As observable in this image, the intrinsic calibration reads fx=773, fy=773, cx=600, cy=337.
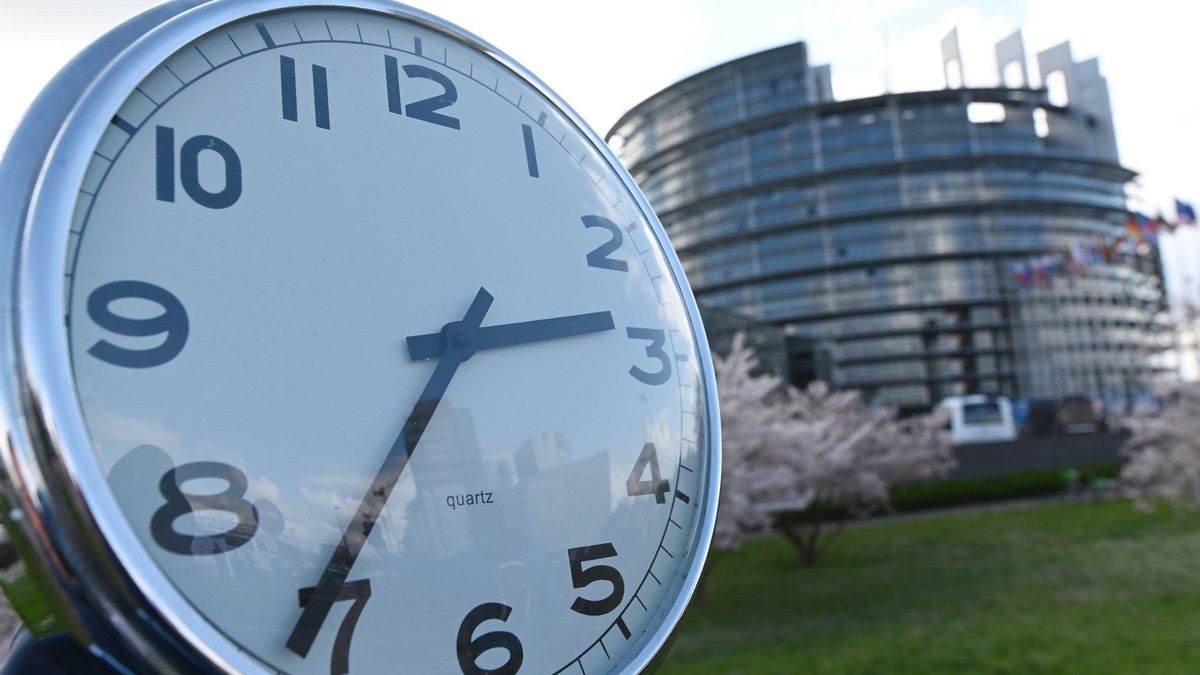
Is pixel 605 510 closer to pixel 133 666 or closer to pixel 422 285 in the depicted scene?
pixel 422 285

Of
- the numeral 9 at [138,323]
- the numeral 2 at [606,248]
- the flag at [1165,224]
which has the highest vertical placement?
the flag at [1165,224]

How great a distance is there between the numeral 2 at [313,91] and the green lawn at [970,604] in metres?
2.43

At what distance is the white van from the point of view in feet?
90.7

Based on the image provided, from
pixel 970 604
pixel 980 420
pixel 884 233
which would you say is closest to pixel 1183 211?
pixel 980 420

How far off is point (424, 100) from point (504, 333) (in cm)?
31

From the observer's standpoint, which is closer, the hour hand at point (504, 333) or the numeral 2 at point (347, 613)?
the numeral 2 at point (347, 613)

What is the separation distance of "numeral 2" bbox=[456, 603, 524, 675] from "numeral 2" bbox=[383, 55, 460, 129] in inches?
22.6

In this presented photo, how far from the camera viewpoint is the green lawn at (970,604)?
5895 millimetres

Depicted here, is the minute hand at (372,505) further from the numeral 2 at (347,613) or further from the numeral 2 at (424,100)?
the numeral 2 at (424,100)

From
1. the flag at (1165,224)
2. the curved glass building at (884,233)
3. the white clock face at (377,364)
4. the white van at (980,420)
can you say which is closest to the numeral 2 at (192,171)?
the white clock face at (377,364)

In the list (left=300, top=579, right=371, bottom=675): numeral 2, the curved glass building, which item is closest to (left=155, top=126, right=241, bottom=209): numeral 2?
(left=300, top=579, right=371, bottom=675): numeral 2

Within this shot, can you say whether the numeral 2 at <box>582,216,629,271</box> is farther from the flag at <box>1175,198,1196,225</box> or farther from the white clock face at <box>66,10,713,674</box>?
the flag at <box>1175,198,1196,225</box>

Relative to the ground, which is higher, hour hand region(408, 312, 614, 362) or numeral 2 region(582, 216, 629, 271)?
numeral 2 region(582, 216, 629, 271)

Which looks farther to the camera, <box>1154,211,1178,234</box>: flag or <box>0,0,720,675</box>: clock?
<box>1154,211,1178,234</box>: flag
